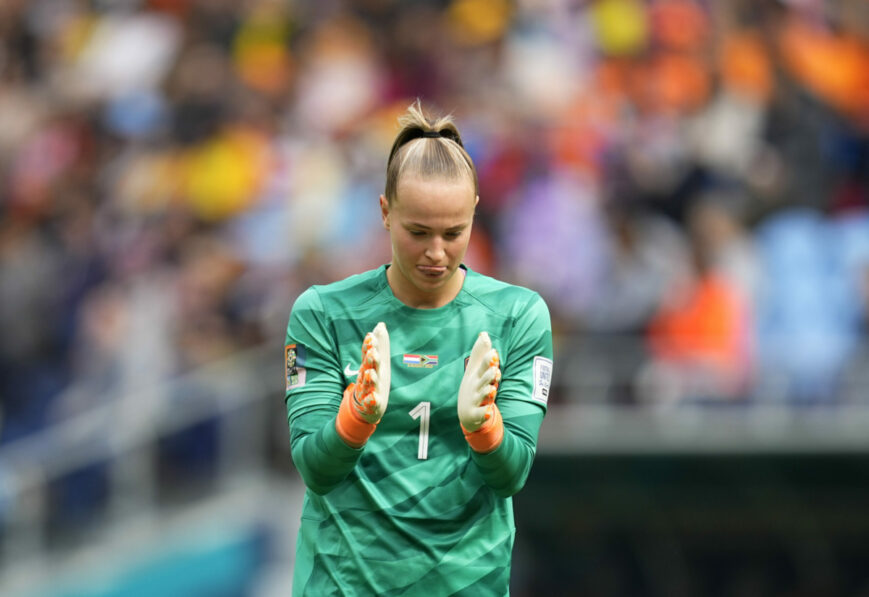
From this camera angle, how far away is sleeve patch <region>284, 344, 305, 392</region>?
13.5ft

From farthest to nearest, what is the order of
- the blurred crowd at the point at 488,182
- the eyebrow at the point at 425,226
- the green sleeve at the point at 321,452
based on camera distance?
the blurred crowd at the point at 488,182, the eyebrow at the point at 425,226, the green sleeve at the point at 321,452

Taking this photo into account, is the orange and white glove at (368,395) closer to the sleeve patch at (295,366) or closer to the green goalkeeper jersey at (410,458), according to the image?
the green goalkeeper jersey at (410,458)

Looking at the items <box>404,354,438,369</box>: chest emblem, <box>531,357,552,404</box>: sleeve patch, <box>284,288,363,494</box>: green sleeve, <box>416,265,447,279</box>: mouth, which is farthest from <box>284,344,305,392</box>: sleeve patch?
<box>531,357,552,404</box>: sleeve patch

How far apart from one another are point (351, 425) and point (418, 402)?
0.33 meters

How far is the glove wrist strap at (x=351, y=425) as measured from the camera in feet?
12.4

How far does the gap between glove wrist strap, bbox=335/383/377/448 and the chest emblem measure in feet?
0.95

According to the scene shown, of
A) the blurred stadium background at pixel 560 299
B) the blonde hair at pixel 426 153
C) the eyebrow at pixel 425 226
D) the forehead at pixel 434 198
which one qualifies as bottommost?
the blurred stadium background at pixel 560 299

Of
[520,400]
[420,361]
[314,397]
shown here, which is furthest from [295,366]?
[520,400]

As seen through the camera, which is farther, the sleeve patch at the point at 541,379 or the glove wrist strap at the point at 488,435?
the sleeve patch at the point at 541,379

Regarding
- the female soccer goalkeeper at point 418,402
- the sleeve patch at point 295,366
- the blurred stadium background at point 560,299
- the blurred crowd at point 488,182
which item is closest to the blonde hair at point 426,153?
the female soccer goalkeeper at point 418,402

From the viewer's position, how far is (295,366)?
4145 millimetres

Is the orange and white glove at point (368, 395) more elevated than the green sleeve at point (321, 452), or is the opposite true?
the orange and white glove at point (368, 395)

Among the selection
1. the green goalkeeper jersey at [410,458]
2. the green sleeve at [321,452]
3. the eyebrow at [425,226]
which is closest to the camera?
the green sleeve at [321,452]

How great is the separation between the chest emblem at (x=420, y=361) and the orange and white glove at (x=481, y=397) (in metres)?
0.27
